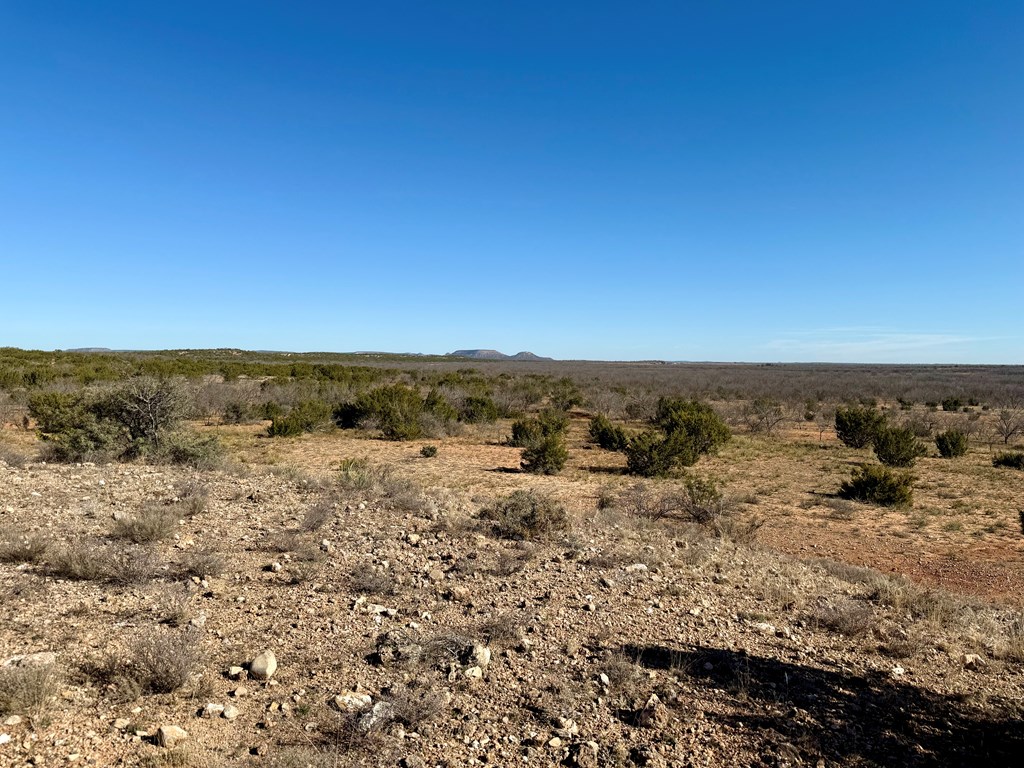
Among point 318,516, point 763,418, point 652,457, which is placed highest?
point 318,516

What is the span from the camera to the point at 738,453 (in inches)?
862

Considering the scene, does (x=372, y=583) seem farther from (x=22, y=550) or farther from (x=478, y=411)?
(x=478, y=411)

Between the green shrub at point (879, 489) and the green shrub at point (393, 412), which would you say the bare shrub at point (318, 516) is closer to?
the green shrub at point (879, 489)

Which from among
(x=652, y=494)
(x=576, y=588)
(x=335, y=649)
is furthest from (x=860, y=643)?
(x=652, y=494)

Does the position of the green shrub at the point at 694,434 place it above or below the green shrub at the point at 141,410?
below

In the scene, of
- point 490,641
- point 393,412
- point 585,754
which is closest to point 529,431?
point 393,412

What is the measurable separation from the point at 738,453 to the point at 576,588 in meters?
17.4

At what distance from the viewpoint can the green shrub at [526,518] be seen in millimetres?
8328

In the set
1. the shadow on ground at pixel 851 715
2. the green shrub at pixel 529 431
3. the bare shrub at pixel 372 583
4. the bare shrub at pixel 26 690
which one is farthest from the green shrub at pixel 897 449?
the bare shrub at pixel 26 690

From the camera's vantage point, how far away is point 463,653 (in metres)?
4.57

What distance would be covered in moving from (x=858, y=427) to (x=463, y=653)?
24034 mm

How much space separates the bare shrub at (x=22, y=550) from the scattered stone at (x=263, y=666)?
11.6ft

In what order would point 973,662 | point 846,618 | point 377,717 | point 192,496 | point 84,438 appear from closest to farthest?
point 377,717, point 973,662, point 846,618, point 192,496, point 84,438

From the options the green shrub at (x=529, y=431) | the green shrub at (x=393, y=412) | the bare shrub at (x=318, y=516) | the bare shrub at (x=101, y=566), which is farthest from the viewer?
the green shrub at (x=393, y=412)
